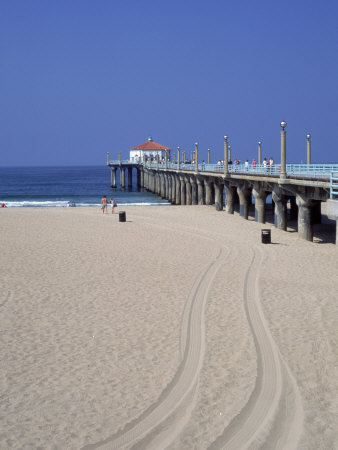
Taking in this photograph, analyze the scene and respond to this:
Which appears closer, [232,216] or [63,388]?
[63,388]

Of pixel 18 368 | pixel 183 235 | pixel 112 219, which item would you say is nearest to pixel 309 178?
pixel 183 235

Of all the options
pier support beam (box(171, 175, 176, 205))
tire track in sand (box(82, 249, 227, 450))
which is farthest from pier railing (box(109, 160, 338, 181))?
pier support beam (box(171, 175, 176, 205))

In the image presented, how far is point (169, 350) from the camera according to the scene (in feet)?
27.3

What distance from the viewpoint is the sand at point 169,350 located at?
5.93 metres

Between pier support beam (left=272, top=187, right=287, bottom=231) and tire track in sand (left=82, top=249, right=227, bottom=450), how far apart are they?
1388cm

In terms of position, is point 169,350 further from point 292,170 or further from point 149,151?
point 149,151

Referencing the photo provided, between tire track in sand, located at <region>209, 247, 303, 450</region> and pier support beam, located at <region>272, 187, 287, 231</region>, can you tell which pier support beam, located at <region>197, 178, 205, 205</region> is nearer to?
pier support beam, located at <region>272, 187, 287, 231</region>

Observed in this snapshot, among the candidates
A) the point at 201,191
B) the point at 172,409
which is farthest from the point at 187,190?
the point at 172,409

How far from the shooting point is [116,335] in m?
9.02

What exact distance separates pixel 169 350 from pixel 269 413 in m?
2.36

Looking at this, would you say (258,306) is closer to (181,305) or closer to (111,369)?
(181,305)

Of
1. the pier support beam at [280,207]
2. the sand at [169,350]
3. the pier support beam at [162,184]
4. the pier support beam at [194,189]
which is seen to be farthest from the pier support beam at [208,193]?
the sand at [169,350]

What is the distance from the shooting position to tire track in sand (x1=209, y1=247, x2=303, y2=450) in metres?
5.66

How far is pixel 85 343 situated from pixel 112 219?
1922 centimetres
